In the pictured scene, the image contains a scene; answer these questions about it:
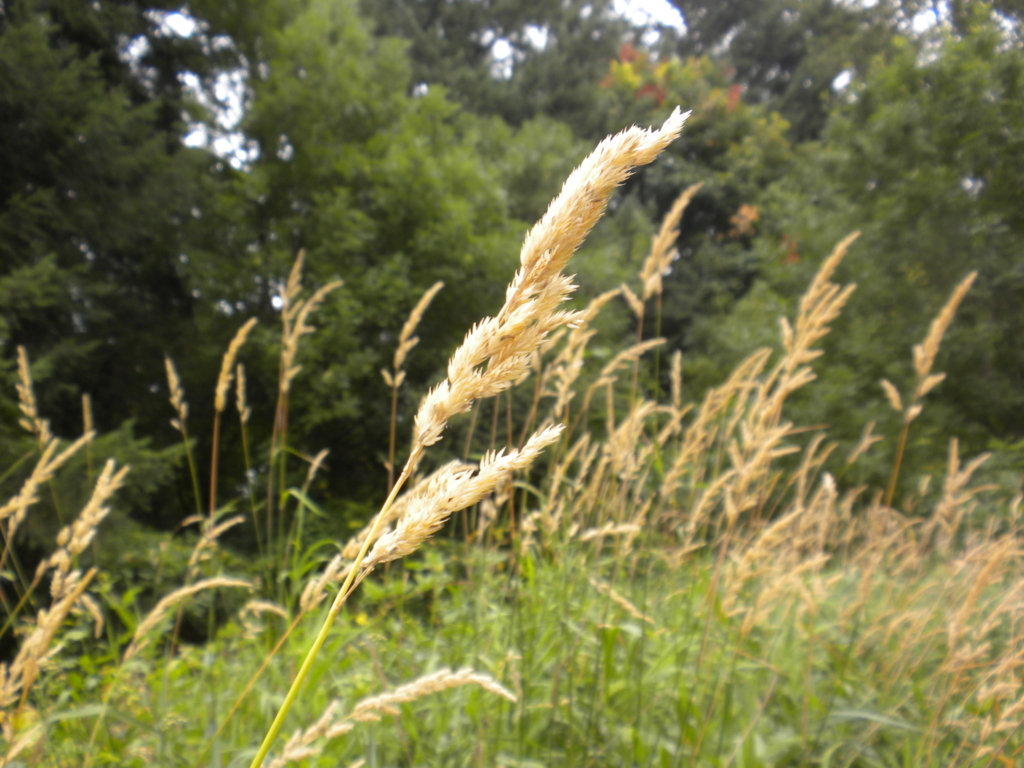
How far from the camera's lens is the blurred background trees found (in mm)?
5707

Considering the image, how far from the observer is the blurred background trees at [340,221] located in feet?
18.7

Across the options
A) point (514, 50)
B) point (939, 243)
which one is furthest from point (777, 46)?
point (939, 243)

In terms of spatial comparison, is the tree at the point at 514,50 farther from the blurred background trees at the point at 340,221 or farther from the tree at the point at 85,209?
the tree at the point at 85,209

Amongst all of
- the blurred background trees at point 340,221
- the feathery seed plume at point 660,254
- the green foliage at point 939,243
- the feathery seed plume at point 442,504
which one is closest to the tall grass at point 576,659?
the feathery seed plume at point 660,254

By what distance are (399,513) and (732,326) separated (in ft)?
32.2

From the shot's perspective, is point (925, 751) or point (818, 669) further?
point (818, 669)

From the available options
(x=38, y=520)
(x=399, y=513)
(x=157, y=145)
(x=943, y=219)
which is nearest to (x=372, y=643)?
(x=399, y=513)

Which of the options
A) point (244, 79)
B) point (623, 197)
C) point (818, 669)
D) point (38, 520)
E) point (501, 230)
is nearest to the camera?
point (818, 669)

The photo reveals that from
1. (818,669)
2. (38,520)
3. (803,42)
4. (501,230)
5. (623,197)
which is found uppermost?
(803,42)

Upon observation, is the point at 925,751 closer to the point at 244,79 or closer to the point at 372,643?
the point at 372,643

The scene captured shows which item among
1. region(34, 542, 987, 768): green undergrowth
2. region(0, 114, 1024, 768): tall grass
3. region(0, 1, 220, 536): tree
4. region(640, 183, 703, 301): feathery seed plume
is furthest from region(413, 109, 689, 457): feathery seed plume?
region(0, 1, 220, 536): tree

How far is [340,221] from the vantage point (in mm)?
8047

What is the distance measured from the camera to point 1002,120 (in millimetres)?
6656

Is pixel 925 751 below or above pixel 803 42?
below
